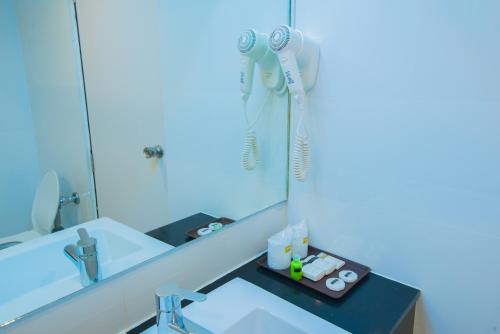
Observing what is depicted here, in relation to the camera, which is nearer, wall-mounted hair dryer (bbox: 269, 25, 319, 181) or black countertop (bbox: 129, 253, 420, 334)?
black countertop (bbox: 129, 253, 420, 334)

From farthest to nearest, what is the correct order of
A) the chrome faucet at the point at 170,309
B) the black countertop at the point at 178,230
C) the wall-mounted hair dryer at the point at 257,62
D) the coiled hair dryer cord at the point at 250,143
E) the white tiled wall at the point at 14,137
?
the coiled hair dryer cord at the point at 250,143 < the wall-mounted hair dryer at the point at 257,62 < the black countertop at the point at 178,230 < the white tiled wall at the point at 14,137 < the chrome faucet at the point at 170,309

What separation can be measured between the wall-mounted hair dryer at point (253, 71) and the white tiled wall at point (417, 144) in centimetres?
16

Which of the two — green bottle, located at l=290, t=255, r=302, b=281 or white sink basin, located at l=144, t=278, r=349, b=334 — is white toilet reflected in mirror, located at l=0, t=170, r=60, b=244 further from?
green bottle, located at l=290, t=255, r=302, b=281

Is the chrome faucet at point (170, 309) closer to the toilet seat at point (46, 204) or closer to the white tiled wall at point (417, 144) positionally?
the toilet seat at point (46, 204)

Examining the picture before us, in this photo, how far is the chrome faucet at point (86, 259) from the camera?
0.79 meters

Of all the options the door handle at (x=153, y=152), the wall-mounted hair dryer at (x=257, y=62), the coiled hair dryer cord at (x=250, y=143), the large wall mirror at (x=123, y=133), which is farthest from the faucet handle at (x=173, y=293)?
the wall-mounted hair dryer at (x=257, y=62)

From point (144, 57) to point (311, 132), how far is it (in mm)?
648

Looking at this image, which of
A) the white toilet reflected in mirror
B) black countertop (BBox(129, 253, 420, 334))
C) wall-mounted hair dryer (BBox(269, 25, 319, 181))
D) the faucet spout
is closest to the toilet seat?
the white toilet reflected in mirror

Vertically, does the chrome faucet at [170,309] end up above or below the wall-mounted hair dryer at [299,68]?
below

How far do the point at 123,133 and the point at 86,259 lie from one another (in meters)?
0.45

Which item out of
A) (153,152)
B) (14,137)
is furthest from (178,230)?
(14,137)

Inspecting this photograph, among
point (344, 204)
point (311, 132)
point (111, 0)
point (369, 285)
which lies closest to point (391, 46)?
point (311, 132)

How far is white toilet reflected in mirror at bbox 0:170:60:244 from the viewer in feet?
2.89

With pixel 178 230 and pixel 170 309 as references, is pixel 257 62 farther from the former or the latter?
pixel 170 309
